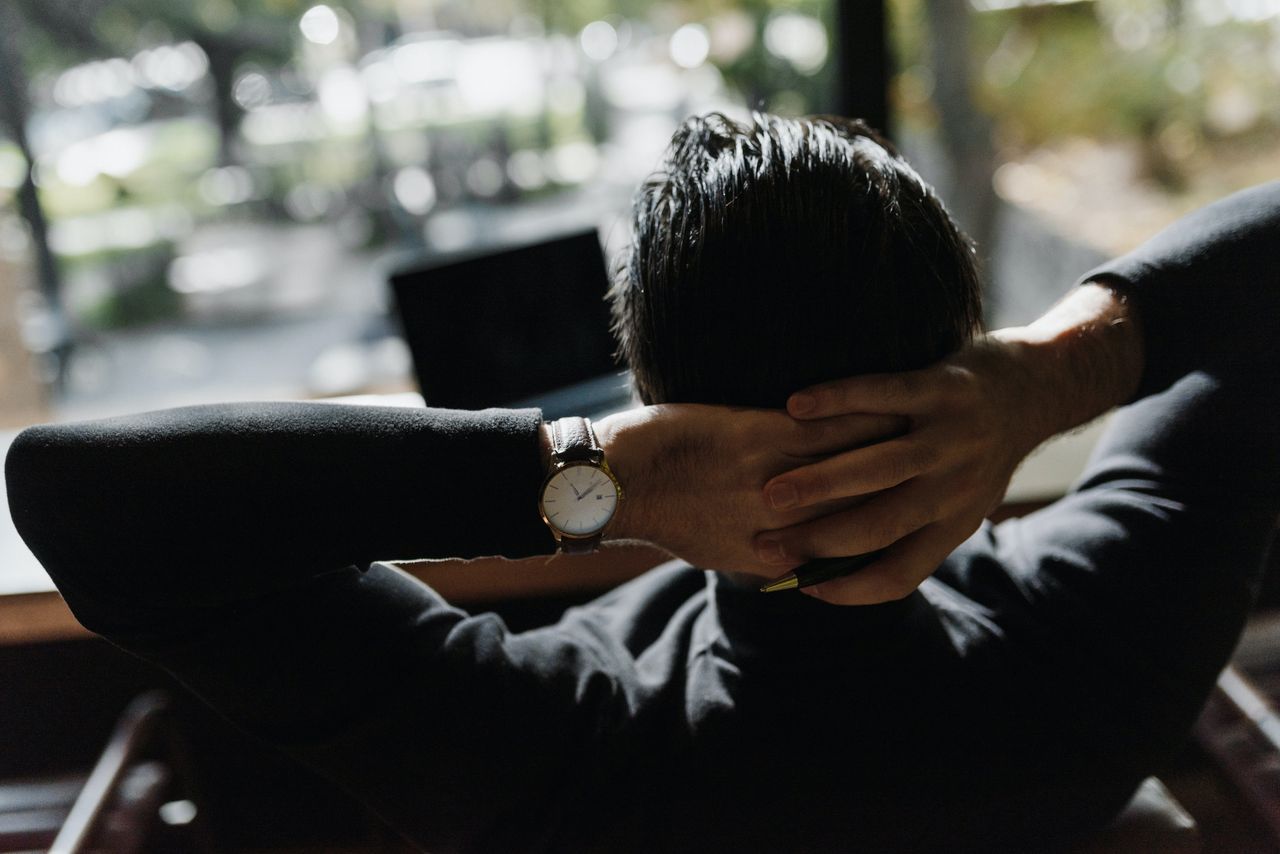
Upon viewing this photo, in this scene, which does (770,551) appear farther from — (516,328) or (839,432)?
(516,328)

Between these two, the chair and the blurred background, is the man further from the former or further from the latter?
the blurred background

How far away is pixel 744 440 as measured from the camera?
698 mm

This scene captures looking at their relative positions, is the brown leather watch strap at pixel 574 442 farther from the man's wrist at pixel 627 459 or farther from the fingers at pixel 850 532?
the fingers at pixel 850 532

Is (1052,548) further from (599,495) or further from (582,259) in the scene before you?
(582,259)

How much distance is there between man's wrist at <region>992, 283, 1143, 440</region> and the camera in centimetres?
83

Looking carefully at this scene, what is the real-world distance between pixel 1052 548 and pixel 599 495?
47 centimetres

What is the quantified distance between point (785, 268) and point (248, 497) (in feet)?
1.37

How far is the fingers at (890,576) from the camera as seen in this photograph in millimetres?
724

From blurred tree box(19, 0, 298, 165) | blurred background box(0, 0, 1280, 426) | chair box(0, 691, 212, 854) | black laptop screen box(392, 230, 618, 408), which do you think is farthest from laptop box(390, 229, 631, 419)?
blurred tree box(19, 0, 298, 165)

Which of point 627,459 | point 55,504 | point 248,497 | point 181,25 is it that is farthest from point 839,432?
point 181,25

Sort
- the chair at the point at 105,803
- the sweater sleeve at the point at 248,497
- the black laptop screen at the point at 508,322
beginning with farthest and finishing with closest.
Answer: the black laptop screen at the point at 508,322, the chair at the point at 105,803, the sweater sleeve at the point at 248,497

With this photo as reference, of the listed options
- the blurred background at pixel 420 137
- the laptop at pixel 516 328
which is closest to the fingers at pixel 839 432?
the laptop at pixel 516 328

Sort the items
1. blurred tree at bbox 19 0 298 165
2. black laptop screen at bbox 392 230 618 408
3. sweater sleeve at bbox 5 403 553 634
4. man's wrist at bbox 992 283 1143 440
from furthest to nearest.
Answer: blurred tree at bbox 19 0 298 165
black laptop screen at bbox 392 230 618 408
man's wrist at bbox 992 283 1143 440
sweater sleeve at bbox 5 403 553 634

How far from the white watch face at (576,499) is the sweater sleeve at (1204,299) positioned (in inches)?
21.5
